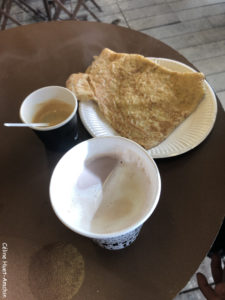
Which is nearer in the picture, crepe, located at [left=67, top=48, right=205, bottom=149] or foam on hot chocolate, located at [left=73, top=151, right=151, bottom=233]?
foam on hot chocolate, located at [left=73, top=151, right=151, bottom=233]

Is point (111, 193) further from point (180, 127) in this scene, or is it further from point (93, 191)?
point (180, 127)

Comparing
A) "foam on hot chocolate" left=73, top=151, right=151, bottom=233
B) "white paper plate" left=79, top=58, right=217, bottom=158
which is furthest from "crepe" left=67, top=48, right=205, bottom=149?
"foam on hot chocolate" left=73, top=151, right=151, bottom=233

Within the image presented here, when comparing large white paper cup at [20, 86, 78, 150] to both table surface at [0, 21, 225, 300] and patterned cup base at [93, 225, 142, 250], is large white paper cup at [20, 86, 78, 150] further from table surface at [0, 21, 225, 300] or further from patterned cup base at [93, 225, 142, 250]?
patterned cup base at [93, 225, 142, 250]

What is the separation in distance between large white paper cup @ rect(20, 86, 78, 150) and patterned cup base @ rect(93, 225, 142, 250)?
0.28 metres

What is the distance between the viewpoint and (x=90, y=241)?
1.86ft

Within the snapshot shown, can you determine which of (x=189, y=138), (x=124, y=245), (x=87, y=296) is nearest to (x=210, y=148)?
(x=189, y=138)

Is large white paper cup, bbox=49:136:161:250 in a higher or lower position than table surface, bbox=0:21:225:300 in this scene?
higher

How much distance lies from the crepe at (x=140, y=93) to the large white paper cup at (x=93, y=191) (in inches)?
7.2

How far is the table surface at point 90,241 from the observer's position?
0.52 metres

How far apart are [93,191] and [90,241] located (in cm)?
12

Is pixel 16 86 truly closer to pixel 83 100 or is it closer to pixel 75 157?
pixel 83 100

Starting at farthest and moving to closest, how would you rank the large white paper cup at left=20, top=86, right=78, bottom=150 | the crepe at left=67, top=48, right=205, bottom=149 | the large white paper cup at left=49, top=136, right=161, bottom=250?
the crepe at left=67, top=48, right=205, bottom=149, the large white paper cup at left=20, top=86, right=78, bottom=150, the large white paper cup at left=49, top=136, right=161, bottom=250

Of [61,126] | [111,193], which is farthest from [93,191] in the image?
[61,126]

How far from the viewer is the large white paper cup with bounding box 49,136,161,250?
455 millimetres
